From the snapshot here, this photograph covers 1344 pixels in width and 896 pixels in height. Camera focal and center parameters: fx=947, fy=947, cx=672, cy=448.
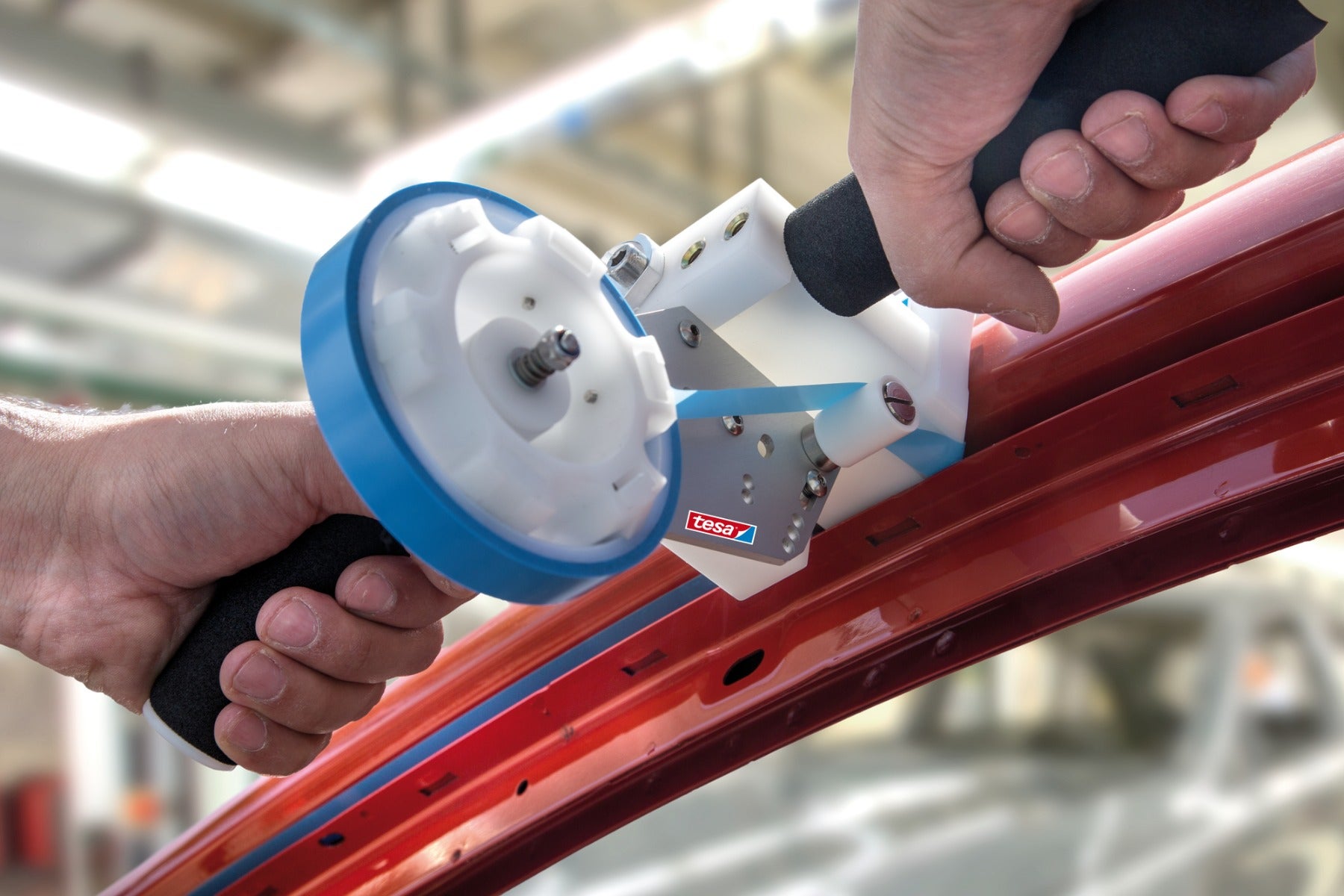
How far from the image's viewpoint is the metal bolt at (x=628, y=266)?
25.5 inches

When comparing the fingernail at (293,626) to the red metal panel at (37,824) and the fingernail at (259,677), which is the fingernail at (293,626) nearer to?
the fingernail at (259,677)

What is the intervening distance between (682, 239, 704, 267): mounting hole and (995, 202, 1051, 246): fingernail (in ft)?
0.65

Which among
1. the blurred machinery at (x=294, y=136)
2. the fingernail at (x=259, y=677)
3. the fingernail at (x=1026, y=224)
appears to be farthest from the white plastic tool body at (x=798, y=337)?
the blurred machinery at (x=294, y=136)

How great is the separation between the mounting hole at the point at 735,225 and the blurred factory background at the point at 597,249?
228 centimetres

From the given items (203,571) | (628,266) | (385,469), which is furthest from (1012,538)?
(203,571)

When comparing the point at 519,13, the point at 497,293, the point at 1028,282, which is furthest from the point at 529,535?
the point at 519,13

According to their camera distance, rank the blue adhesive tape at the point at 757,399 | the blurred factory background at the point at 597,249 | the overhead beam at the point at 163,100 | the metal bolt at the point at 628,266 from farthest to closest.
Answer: the blurred factory background at the point at 597,249, the overhead beam at the point at 163,100, the metal bolt at the point at 628,266, the blue adhesive tape at the point at 757,399

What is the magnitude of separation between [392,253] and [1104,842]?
4.46 m

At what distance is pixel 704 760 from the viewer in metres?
0.81

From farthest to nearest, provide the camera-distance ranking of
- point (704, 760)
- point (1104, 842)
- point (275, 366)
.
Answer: point (275, 366) < point (1104, 842) < point (704, 760)

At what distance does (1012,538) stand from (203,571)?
0.70m

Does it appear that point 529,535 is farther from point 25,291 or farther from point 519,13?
point 25,291

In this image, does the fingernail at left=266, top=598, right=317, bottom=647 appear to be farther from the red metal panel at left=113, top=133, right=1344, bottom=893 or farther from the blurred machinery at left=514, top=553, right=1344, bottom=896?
the blurred machinery at left=514, top=553, right=1344, bottom=896

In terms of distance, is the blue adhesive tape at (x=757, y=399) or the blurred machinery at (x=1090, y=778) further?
the blurred machinery at (x=1090, y=778)
